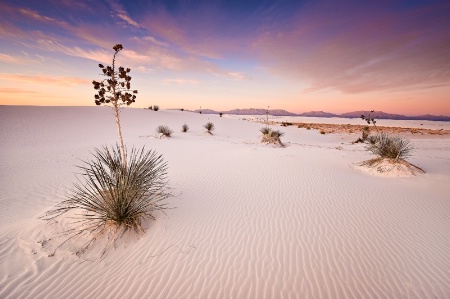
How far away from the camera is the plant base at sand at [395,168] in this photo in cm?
794

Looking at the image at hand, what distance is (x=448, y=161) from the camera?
9977mm

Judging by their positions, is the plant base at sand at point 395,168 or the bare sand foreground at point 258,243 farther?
the plant base at sand at point 395,168

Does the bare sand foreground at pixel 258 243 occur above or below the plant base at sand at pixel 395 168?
below

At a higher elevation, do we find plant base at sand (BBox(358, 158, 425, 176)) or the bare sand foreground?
plant base at sand (BBox(358, 158, 425, 176))

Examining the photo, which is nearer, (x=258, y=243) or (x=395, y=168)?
(x=258, y=243)

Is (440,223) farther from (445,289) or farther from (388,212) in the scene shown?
(445,289)

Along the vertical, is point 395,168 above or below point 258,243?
above

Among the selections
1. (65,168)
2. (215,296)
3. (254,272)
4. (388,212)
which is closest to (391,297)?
(254,272)

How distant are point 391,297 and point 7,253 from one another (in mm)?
5331

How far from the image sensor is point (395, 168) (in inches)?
318

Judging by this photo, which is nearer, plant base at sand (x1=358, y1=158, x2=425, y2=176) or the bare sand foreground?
Result: the bare sand foreground

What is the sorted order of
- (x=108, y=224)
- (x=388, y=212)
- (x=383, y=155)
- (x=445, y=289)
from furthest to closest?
(x=383, y=155)
(x=388, y=212)
(x=108, y=224)
(x=445, y=289)

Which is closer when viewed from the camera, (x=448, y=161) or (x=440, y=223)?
(x=440, y=223)

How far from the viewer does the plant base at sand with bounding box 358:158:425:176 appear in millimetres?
7943
